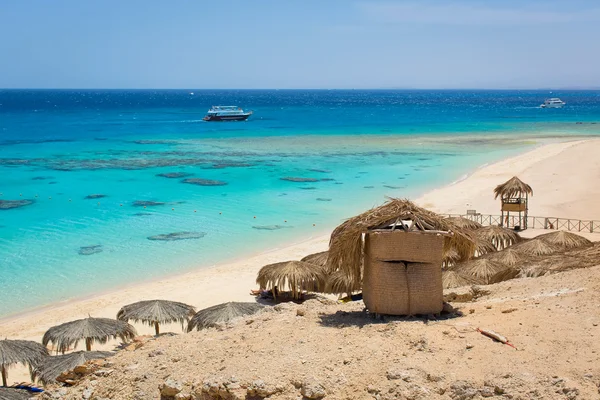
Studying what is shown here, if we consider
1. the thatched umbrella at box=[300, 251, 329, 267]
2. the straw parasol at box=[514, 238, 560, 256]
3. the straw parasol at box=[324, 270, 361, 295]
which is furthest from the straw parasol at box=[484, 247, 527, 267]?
the thatched umbrella at box=[300, 251, 329, 267]

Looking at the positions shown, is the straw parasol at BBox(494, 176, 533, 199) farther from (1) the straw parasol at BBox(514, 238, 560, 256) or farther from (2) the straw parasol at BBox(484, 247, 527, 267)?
(2) the straw parasol at BBox(484, 247, 527, 267)

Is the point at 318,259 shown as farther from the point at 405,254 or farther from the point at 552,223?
the point at 552,223

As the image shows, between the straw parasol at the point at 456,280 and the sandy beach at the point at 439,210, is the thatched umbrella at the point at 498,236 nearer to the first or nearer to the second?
the straw parasol at the point at 456,280

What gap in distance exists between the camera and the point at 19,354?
11891 mm

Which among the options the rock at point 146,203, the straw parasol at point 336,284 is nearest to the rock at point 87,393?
the straw parasol at point 336,284

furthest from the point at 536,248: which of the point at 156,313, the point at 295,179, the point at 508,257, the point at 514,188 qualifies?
the point at 295,179

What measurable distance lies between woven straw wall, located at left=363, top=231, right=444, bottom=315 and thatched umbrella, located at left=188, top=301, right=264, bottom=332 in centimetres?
485

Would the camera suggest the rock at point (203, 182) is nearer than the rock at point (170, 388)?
No

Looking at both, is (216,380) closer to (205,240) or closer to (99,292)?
(99,292)

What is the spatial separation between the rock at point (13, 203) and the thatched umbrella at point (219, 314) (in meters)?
22.6

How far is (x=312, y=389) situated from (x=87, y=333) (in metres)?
7.33

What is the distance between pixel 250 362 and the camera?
7.49 metres

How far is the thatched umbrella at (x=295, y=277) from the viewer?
15297mm

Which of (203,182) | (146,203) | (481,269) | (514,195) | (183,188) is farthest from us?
(203,182)
